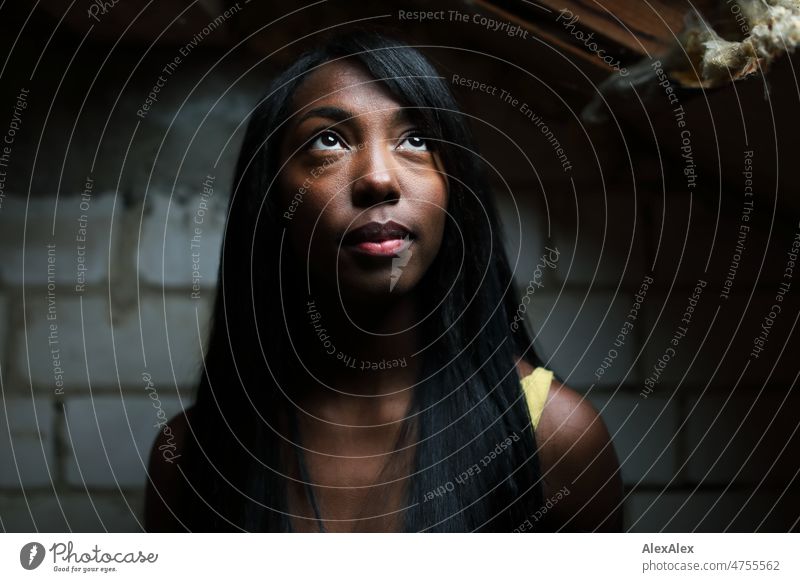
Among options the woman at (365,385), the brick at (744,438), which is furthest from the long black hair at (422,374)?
the brick at (744,438)

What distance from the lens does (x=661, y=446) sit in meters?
0.49

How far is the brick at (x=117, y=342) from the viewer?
1.56 ft

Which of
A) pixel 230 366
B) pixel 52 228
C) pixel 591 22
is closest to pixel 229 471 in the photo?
pixel 230 366

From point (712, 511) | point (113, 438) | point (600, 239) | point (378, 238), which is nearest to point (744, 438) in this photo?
point (712, 511)

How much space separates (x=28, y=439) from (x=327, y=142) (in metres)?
0.24

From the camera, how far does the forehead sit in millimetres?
449

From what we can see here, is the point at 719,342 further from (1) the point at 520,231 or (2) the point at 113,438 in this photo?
(2) the point at 113,438

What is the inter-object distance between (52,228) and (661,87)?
36 centimetres

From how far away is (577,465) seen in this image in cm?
48

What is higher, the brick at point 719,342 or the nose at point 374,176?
the nose at point 374,176

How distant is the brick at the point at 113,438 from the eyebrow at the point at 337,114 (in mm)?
177

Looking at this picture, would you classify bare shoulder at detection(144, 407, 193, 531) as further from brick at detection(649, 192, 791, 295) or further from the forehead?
brick at detection(649, 192, 791, 295)

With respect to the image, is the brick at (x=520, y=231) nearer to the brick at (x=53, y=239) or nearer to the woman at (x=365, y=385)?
the woman at (x=365, y=385)

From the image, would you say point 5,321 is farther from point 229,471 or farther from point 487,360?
point 487,360
